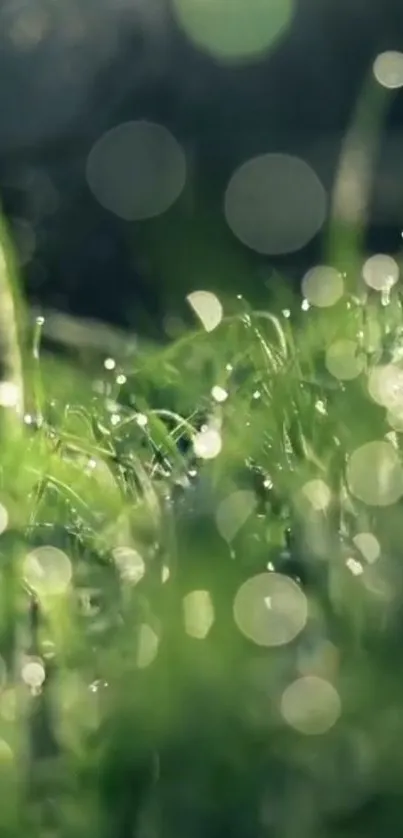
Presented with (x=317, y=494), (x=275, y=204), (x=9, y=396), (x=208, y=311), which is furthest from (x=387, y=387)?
(x=275, y=204)

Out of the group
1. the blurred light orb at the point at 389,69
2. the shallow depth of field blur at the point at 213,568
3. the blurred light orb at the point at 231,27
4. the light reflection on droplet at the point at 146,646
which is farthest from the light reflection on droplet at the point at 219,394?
the blurred light orb at the point at 231,27

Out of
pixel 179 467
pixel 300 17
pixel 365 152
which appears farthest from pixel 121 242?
pixel 179 467

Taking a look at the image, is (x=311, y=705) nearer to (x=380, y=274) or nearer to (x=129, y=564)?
(x=129, y=564)

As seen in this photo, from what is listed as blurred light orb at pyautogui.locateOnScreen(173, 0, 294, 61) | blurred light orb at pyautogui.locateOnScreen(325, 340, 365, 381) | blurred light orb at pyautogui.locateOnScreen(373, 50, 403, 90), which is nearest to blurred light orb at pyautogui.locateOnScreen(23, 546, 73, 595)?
blurred light orb at pyautogui.locateOnScreen(325, 340, 365, 381)

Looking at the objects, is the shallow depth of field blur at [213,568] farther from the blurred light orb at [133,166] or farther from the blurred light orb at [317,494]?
the blurred light orb at [133,166]

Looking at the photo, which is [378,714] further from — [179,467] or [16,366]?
[16,366]

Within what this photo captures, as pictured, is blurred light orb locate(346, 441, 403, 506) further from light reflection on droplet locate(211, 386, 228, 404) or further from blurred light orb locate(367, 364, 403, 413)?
light reflection on droplet locate(211, 386, 228, 404)
